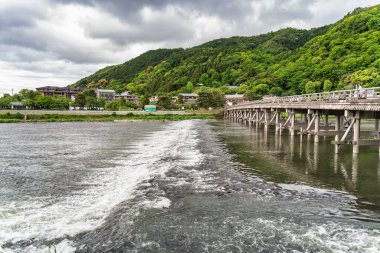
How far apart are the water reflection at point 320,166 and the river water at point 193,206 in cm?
6

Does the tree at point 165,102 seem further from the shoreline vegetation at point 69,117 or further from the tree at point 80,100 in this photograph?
the shoreline vegetation at point 69,117

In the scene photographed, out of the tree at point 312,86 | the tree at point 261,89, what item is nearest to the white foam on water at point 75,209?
the tree at point 312,86

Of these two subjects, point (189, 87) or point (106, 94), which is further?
point (189, 87)

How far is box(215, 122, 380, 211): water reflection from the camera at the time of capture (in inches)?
470

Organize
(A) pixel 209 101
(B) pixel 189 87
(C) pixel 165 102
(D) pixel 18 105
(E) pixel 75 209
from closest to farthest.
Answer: (E) pixel 75 209 < (A) pixel 209 101 < (D) pixel 18 105 < (C) pixel 165 102 < (B) pixel 189 87

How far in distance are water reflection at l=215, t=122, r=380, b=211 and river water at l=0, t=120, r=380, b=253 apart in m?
0.06

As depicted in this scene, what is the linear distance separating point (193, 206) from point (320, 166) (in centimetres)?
933

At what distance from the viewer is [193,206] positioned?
31.3 feet

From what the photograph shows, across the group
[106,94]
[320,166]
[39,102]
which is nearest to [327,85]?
[320,166]

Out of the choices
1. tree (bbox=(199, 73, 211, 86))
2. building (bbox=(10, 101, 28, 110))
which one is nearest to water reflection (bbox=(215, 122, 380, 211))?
building (bbox=(10, 101, 28, 110))

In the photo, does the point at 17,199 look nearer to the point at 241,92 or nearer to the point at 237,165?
the point at 237,165

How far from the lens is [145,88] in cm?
19250

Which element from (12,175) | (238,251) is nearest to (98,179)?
(12,175)

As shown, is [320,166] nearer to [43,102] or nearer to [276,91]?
[43,102]
